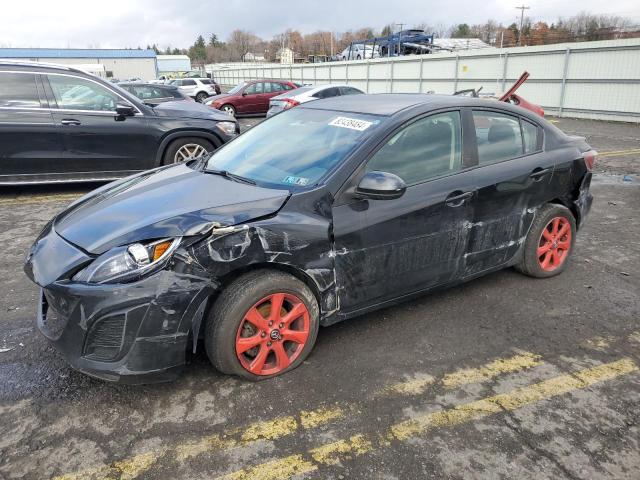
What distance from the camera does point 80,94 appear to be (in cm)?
668

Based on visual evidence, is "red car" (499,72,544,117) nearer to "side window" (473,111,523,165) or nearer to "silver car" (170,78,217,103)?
"side window" (473,111,523,165)

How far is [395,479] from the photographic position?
2113 millimetres

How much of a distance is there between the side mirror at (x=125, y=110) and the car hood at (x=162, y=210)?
12.8 feet

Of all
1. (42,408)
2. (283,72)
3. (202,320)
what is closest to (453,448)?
(202,320)

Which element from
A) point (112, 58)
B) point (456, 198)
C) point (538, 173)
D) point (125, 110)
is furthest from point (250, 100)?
point (112, 58)

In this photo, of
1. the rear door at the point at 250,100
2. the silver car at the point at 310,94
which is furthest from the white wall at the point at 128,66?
the silver car at the point at 310,94

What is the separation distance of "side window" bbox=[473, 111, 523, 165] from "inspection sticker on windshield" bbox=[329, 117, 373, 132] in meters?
0.89

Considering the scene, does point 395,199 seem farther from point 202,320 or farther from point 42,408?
point 42,408

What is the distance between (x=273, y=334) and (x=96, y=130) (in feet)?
17.2

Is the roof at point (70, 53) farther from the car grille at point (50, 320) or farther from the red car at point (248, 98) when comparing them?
the car grille at point (50, 320)

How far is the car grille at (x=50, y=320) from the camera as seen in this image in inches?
97.9

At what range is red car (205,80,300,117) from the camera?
1822cm

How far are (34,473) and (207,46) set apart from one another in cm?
14821

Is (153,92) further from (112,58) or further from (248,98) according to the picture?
(112,58)
